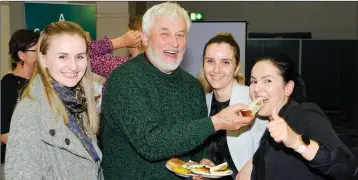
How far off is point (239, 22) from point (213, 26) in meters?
0.40

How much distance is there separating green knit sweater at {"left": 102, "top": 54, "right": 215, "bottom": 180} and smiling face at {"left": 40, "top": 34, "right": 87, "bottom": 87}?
0.20 meters

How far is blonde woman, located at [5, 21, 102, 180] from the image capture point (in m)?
1.56

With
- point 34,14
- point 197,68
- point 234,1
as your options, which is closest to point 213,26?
point 197,68

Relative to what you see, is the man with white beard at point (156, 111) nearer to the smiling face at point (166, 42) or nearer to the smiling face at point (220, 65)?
the smiling face at point (166, 42)

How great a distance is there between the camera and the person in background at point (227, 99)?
8.45 feet

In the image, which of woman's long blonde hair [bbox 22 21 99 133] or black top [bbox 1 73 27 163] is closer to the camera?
woman's long blonde hair [bbox 22 21 99 133]

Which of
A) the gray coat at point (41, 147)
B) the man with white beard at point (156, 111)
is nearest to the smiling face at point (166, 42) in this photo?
the man with white beard at point (156, 111)

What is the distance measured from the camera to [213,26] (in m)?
6.39

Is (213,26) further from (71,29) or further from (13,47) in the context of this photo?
(71,29)

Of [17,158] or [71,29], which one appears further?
[71,29]

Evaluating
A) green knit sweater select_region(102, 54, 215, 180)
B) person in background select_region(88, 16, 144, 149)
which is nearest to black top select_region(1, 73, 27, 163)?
person in background select_region(88, 16, 144, 149)

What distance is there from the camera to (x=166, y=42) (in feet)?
6.76

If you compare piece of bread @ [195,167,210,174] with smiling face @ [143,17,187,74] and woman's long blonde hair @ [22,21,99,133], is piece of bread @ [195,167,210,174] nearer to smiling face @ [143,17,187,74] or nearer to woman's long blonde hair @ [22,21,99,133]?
smiling face @ [143,17,187,74]

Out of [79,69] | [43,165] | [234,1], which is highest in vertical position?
[234,1]
